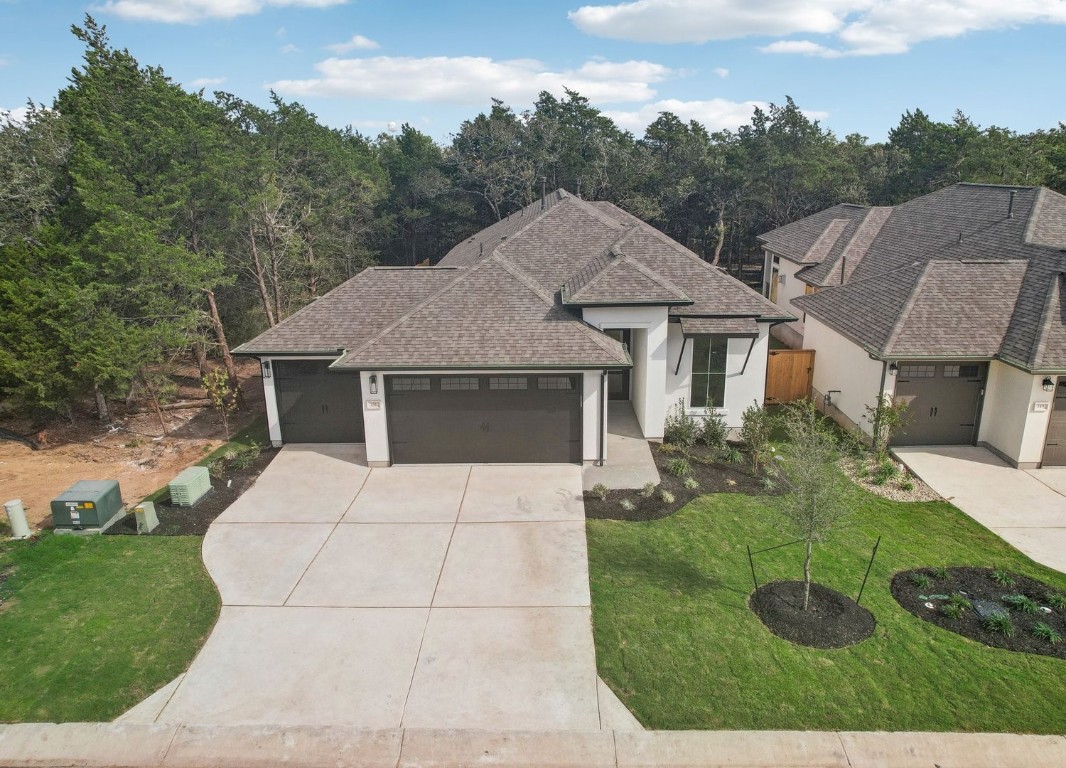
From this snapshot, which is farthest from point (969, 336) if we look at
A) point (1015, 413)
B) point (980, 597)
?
point (980, 597)

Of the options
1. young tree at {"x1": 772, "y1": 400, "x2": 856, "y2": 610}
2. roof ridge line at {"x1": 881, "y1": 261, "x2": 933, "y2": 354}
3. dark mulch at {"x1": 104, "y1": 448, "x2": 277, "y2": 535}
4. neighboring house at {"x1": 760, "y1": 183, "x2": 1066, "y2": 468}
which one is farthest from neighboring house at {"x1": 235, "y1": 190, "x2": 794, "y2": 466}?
young tree at {"x1": 772, "y1": 400, "x2": 856, "y2": 610}

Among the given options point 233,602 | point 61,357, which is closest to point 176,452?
point 61,357

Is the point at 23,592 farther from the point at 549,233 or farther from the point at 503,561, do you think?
the point at 549,233

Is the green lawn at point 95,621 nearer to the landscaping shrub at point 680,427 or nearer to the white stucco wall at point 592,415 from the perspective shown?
the white stucco wall at point 592,415

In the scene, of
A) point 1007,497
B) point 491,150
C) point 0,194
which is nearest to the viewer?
point 1007,497

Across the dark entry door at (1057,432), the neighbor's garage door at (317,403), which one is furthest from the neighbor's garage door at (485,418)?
the dark entry door at (1057,432)
